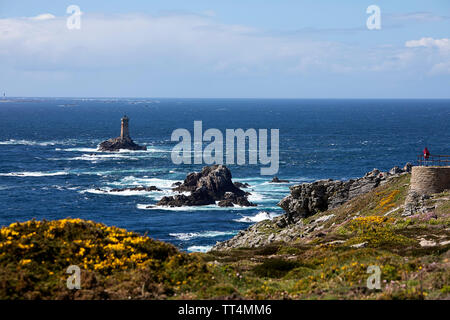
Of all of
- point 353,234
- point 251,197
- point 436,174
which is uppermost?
point 436,174

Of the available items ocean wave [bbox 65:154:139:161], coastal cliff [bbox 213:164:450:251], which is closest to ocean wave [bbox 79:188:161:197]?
ocean wave [bbox 65:154:139:161]

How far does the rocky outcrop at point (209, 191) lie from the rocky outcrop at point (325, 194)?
27224 millimetres

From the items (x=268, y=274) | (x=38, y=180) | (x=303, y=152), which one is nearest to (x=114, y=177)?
(x=38, y=180)

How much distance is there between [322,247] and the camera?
81.5ft

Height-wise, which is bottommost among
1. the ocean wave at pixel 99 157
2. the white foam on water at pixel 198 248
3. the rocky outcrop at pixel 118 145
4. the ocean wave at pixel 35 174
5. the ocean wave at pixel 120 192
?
the white foam on water at pixel 198 248

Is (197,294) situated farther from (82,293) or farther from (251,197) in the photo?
(251,197)

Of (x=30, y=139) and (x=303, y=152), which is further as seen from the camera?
(x=30, y=139)

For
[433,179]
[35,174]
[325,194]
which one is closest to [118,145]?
[35,174]

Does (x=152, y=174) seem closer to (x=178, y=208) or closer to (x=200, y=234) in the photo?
(x=178, y=208)

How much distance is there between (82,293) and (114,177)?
87.7m

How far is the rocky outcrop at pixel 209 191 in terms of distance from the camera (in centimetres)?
8175

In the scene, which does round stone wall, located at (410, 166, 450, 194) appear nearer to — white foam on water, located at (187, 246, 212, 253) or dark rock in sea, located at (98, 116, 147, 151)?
white foam on water, located at (187, 246, 212, 253)

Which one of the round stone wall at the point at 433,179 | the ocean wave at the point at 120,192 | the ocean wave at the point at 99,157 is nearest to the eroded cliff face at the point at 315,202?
the round stone wall at the point at 433,179

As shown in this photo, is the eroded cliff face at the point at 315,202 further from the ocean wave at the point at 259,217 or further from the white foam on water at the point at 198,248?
the ocean wave at the point at 259,217
